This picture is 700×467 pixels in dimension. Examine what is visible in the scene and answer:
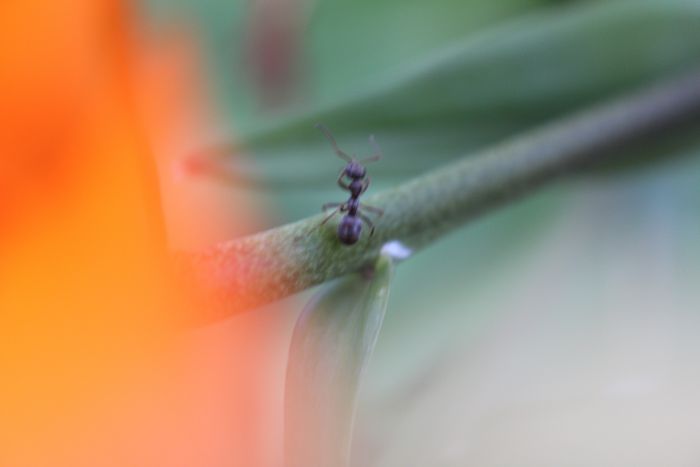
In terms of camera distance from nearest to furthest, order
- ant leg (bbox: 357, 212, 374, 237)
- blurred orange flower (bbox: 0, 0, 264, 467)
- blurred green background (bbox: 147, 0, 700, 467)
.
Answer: blurred orange flower (bbox: 0, 0, 264, 467) → ant leg (bbox: 357, 212, 374, 237) → blurred green background (bbox: 147, 0, 700, 467)

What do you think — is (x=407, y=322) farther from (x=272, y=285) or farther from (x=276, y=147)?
(x=272, y=285)

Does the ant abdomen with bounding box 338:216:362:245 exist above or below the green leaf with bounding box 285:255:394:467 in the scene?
above

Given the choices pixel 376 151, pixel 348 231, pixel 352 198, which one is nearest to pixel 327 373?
pixel 348 231

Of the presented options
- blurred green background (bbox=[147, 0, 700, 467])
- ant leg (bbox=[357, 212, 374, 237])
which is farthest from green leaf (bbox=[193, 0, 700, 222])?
ant leg (bbox=[357, 212, 374, 237])

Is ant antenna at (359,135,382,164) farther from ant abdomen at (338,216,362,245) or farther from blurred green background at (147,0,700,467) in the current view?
ant abdomen at (338,216,362,245)

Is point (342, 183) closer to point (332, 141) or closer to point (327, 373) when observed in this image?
point (332, 141)

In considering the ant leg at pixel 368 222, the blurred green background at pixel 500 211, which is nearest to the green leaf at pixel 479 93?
the blurred green background at pixel 500 211
